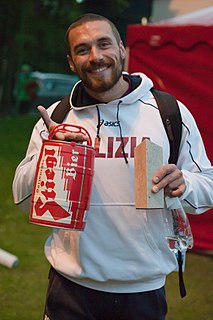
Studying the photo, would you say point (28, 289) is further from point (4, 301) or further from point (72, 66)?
point (72, 66)

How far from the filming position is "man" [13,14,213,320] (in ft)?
7.73

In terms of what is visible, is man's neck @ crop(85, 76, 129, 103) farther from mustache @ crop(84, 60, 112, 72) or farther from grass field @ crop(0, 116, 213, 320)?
grass field @ crop(0, 116, 213, 320)

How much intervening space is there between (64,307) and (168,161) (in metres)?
0.63

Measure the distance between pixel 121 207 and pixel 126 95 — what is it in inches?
16.0

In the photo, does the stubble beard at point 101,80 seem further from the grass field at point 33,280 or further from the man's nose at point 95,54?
the grass field at point 33,280

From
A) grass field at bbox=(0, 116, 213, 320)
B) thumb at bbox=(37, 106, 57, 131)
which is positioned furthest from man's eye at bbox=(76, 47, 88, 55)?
grass field at bbox=(0, 116, 213, 320)

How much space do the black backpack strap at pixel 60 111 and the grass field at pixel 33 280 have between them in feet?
8.21

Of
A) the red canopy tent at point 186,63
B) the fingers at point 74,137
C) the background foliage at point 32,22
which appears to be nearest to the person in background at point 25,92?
the background foliage at point 32,22

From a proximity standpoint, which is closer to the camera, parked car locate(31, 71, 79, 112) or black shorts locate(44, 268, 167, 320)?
black shorts locate(44, 268, 167, 320)

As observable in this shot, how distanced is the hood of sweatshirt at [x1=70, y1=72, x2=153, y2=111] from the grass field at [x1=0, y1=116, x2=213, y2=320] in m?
2.54

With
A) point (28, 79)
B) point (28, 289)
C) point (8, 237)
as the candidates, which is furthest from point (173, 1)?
point (28, 79)

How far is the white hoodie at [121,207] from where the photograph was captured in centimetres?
235

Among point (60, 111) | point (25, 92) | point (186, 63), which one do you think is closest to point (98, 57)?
point (60, 111)

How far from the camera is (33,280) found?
546 centimetres
